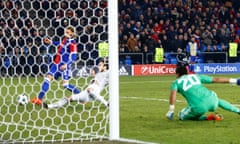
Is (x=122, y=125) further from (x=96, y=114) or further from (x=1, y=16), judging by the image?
(x=1, y=16)

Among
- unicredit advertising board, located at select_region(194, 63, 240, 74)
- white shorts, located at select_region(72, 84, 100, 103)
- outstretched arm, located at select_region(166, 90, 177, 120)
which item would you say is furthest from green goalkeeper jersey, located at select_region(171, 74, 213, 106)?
unicredit advertising board, located at select_region(194, 63, 240, 74)

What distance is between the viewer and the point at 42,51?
10.6m

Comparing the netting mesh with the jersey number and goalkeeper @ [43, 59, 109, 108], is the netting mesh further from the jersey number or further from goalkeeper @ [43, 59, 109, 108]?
the jersey number

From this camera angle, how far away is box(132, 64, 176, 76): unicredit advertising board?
2564 centimetres

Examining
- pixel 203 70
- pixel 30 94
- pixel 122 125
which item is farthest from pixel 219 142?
pixel 203 70

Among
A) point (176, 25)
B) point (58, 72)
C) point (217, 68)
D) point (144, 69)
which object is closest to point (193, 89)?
point (58, 72)

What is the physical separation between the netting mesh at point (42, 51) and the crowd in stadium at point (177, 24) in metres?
15.9

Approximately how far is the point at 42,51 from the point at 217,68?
16.5 m

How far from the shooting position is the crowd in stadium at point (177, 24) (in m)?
26.9

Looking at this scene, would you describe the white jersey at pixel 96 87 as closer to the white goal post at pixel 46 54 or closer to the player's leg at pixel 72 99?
the player's leg at pixel 72 99

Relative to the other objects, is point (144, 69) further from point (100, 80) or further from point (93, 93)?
point (93, 93)

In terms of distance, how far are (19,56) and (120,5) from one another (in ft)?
62.7

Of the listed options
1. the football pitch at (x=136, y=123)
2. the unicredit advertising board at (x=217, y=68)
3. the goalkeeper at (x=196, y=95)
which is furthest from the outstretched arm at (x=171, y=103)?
the unicredit advertising board at (x=217, y=68)

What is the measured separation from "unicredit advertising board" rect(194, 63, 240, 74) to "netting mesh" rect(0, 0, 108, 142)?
15.6 metres
